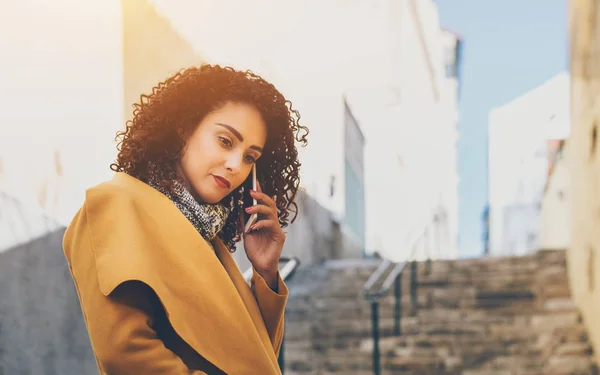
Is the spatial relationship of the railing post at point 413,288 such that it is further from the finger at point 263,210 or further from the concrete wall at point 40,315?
the finger at point 263,210

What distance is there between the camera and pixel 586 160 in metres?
5.22

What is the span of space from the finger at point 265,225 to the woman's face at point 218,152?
72 mm

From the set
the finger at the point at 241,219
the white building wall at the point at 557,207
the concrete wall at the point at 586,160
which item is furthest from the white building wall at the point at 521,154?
the finger at the point at 241,219

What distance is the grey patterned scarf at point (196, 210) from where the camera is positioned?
1.13 m

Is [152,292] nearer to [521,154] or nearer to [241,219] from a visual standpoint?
[241,219]

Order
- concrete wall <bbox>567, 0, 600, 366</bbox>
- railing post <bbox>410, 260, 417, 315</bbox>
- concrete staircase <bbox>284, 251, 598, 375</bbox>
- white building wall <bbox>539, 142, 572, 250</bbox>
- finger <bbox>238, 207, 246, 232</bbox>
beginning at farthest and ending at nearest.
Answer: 1. white building wall <bbox>539, 142, 572, 250</bbox>
2. railing post <bbox>410, 260, 417, 315</bbox>
3. concrete staircase <bbox>284, 251, 598, 375</bbox>
4. concrete wall <bbox>567, 0, 600, 366</bbox>
5. finger <bbox>238, 207, 246, 232</bbox>

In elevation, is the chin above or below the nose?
below

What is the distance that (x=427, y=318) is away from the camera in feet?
17.6

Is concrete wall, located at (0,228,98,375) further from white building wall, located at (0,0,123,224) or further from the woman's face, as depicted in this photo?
the woman's face

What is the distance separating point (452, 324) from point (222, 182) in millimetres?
4341

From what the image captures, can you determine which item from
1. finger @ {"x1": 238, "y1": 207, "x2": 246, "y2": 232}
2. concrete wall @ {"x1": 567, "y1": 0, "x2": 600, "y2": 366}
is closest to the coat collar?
finger @ {"x1": 238, "y1": 207, "x2": 246, "y2": 232}

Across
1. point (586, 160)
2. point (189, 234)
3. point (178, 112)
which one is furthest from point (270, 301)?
point (586, 160)

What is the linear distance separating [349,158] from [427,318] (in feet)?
10.1

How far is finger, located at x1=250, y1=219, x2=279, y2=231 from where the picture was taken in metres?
1.20
